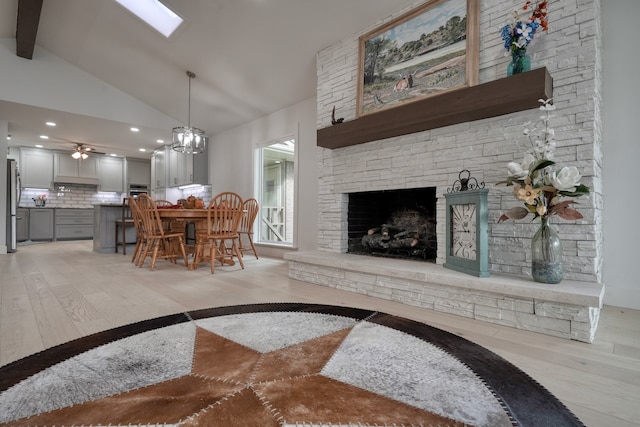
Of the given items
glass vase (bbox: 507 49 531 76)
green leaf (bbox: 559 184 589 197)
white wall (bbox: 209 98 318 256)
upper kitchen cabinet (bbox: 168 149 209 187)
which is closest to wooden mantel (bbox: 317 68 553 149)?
glass vase (bbox: 507 49 531 76)

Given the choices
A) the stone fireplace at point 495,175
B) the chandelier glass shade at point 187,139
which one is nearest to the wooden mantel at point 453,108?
the stone fireplace at point 495,175

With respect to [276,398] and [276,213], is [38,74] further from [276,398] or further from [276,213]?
[276,398]

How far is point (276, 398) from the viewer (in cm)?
101

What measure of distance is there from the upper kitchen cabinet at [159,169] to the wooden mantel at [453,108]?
561cm

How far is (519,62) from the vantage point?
199 cm

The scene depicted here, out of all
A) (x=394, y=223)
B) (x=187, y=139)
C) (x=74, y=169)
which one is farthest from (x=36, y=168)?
(x=394, y=223)

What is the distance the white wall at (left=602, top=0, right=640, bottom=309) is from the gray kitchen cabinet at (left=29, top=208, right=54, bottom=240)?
10569 mm

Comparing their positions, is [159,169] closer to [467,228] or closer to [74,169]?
[74,169]

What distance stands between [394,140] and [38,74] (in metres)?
5.72

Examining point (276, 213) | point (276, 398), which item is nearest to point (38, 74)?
point (276, 213)

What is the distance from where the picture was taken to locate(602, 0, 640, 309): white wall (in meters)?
2.11

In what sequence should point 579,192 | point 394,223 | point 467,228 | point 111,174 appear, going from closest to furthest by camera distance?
1. point 579,192
2. point 467,228
3. point 394,223
4. point 111,174

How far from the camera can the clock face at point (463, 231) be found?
2.06 meters

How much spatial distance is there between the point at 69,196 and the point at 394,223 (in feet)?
31.7
